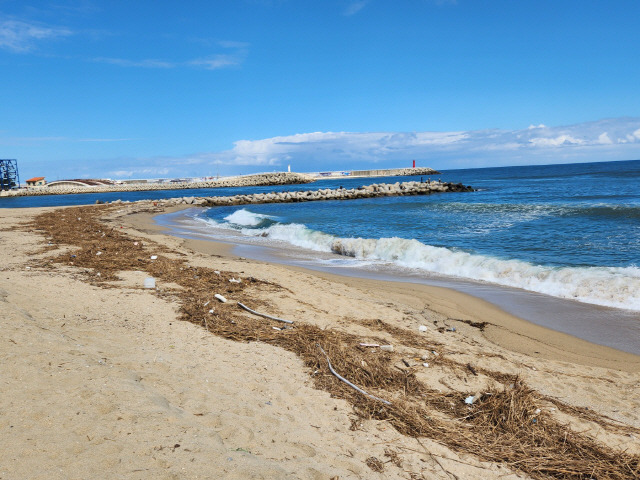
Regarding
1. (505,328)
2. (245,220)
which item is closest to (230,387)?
(505,328)

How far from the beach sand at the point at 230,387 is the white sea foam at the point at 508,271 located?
7.39 ft

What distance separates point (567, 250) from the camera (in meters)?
11.8

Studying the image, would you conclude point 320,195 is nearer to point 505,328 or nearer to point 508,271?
point 508,271

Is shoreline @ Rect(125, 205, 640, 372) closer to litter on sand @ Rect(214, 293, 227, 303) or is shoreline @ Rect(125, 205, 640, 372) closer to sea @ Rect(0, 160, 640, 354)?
sea @ Rect(0, 160, 640, 354)

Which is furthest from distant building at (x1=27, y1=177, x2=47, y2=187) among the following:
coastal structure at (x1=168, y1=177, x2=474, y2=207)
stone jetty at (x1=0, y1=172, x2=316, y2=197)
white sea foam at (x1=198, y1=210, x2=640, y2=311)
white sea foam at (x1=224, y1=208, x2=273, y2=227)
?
white sea foam at (x1=198, y1=210, x2=640, y2=311)

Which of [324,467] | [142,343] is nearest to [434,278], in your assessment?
[142,343]

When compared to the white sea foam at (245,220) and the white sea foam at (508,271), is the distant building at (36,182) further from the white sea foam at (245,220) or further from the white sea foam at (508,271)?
the white sea foam at (508,271)

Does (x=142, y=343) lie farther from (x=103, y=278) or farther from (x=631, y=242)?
(x=631, y=242)

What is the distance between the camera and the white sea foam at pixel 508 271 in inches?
310

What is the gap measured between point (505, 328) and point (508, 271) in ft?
12.0

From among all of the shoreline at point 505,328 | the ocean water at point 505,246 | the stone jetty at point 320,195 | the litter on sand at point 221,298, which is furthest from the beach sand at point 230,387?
the stone jetty at point 320,195

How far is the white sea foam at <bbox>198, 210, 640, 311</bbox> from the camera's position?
25.8 ft

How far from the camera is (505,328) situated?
650cm

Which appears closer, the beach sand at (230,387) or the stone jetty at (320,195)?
the beach sand at (230,387)
